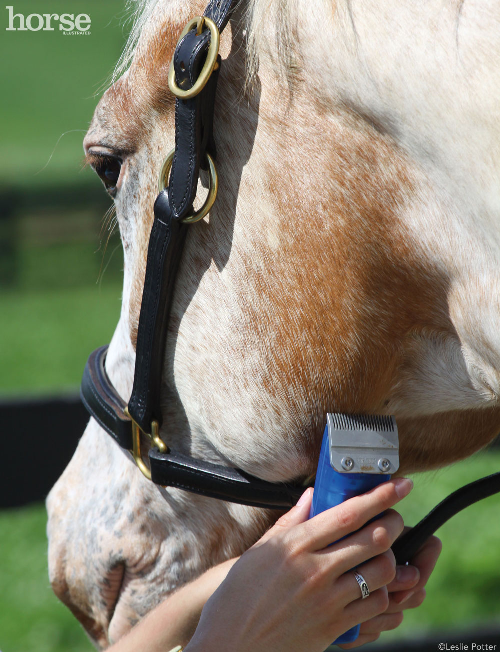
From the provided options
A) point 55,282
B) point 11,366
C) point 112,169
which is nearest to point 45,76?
point 55,282

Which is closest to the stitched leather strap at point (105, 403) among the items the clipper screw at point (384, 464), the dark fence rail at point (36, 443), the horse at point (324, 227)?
the horse at point (324, 227)

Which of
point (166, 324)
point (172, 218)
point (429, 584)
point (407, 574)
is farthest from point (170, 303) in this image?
point (429, 584)

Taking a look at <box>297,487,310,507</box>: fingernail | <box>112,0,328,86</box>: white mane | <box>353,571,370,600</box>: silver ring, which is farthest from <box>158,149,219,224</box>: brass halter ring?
<box>353,571,370,600</box>: silver ring

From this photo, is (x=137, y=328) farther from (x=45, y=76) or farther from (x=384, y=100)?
(x=45, y=76)

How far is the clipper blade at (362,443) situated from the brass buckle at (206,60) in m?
0.52

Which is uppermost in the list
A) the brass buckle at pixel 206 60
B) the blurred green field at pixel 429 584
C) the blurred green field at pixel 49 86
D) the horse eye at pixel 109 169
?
the brass buckle at pixel 206 60

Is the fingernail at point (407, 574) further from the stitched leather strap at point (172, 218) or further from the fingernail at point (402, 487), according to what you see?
the stitched leather strap at point (172, 218)

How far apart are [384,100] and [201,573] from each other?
0.93 metres

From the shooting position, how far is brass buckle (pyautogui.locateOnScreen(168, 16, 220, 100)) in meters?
0.95

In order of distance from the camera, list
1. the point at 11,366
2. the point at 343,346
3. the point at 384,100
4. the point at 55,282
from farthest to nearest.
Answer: the point at 55,282, the point at 11,366, the point at 343,346, the point at 384,100

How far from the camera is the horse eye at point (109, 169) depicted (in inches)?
47.6

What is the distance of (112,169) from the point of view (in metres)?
1.23

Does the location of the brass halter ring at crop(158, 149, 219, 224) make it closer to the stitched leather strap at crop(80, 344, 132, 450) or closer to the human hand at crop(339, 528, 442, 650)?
the stitched leather strap at crop(80, 344, 132, 450)

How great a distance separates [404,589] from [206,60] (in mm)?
958
